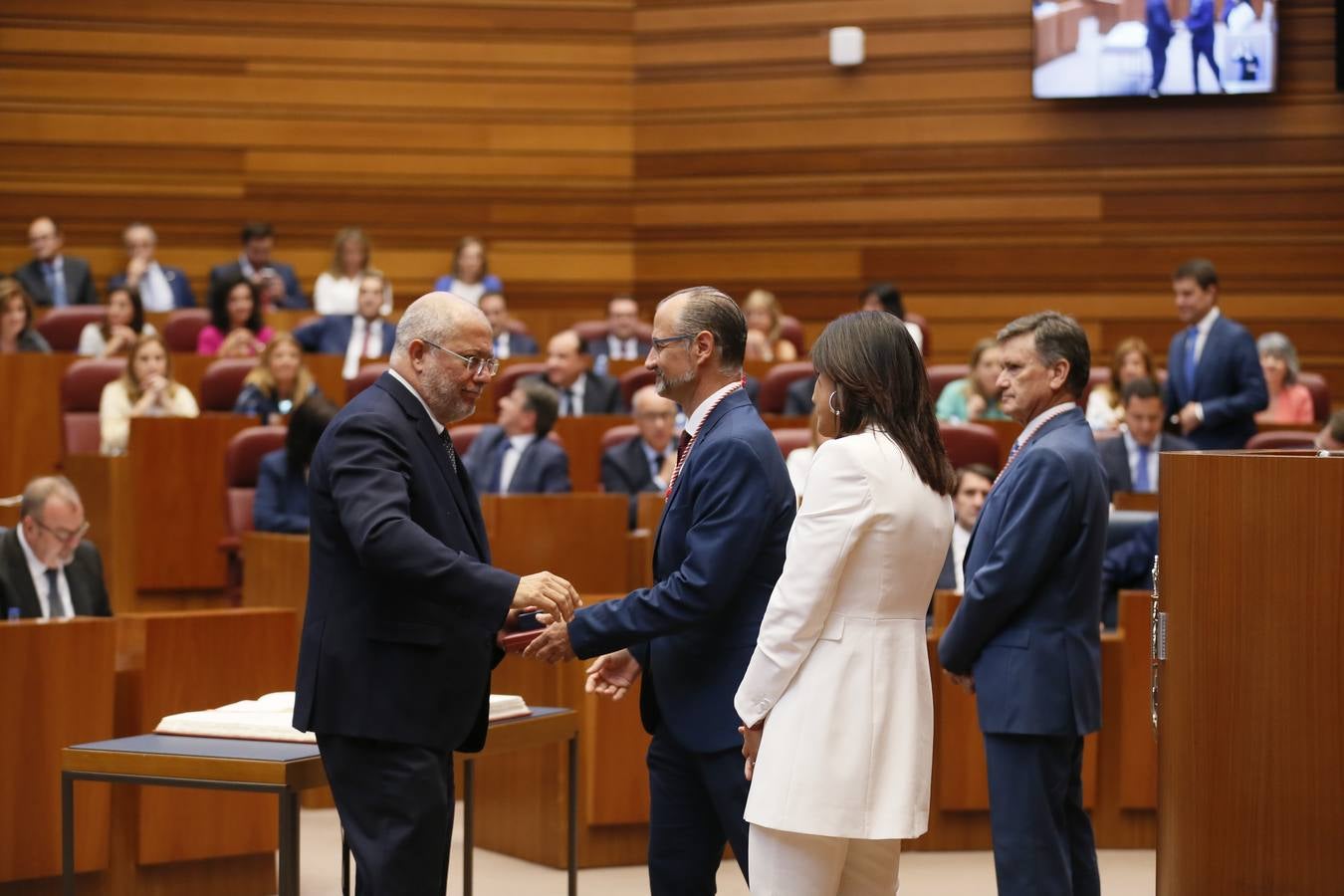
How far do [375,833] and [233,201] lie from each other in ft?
26.0

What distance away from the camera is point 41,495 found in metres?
4.07

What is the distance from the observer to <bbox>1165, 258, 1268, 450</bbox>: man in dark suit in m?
6.09

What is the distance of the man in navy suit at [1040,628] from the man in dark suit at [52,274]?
706 centimetres

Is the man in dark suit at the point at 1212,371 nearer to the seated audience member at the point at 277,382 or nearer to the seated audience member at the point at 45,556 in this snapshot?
the seated audience member at the point at 277,382

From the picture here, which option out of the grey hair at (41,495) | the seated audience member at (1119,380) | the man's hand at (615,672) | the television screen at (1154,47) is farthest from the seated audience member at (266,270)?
the man's hand at (615,672)

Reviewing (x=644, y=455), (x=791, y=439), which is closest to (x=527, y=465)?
(x=644, y=455)

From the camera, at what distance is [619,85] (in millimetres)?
10023

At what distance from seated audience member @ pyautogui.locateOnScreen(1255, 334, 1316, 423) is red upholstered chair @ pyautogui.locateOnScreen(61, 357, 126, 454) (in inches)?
188

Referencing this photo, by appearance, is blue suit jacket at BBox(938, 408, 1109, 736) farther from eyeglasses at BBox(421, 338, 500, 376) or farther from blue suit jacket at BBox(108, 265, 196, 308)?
blue suit jacket at BBox(108, 265, 196, 308)

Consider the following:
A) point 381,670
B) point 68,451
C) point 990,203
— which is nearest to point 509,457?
point 68,451

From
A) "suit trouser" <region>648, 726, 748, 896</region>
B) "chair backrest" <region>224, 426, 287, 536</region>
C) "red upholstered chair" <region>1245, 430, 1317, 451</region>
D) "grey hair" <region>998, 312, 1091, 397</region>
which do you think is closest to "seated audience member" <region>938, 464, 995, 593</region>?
"red upholstered chair" <region>1245, 430, 1317, 451</region>

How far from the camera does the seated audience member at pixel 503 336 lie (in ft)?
27.1

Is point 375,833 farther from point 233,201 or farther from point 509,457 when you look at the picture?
point 233,201

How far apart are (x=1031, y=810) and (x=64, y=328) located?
6.42 meters
